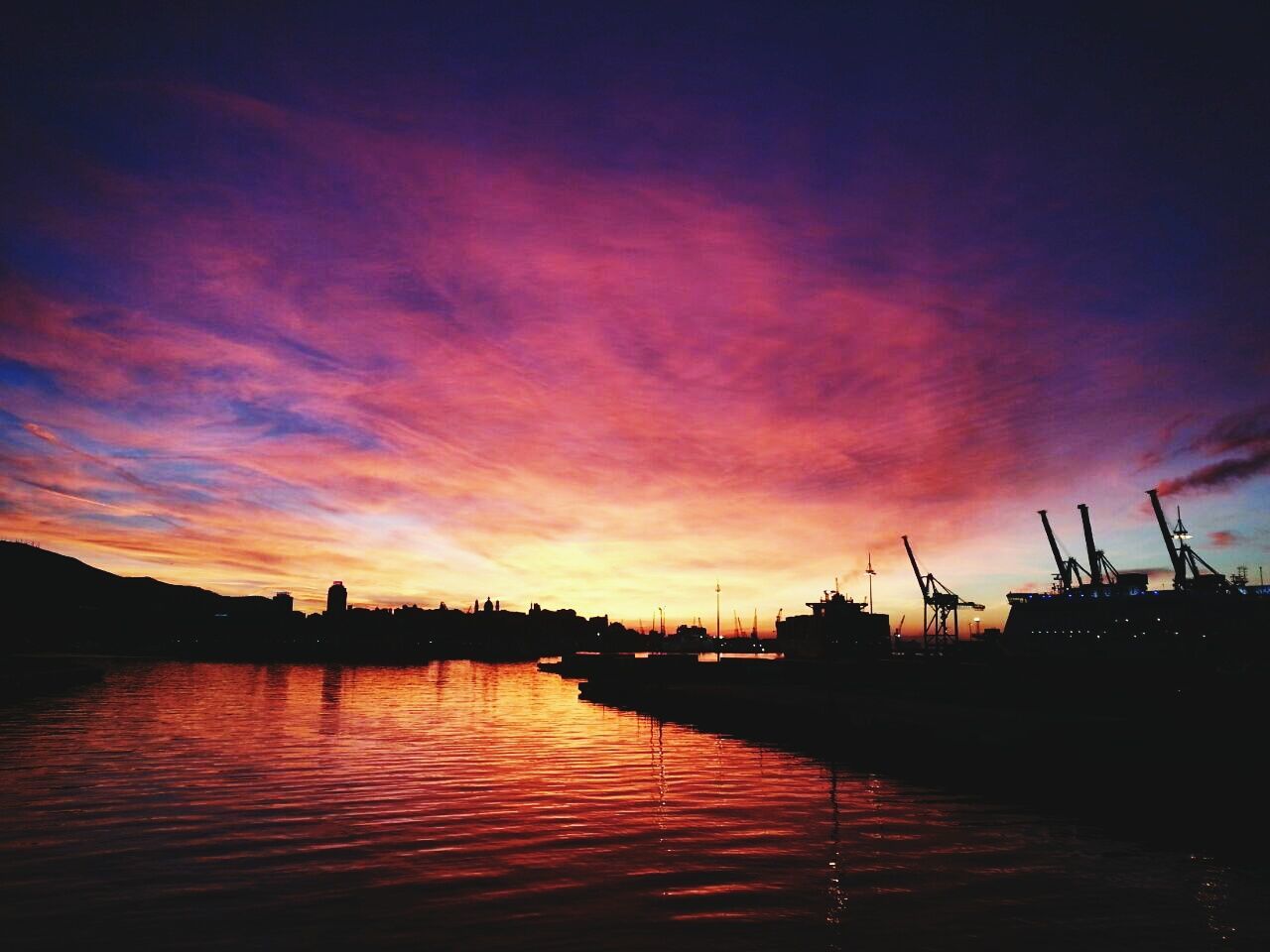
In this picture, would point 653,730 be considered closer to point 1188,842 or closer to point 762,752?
point 762,752

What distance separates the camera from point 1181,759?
2670 cm

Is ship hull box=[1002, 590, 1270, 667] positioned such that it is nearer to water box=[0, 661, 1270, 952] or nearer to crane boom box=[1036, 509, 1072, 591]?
crane boom box=[1036, 509, 1072, 591]

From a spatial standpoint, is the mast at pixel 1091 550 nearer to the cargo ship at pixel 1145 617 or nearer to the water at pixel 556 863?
the cargo ship at pixel 1145 617

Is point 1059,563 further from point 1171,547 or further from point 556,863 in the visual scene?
point 556,863

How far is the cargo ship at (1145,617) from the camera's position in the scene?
341ft

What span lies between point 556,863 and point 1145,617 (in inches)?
5084

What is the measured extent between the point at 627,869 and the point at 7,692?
6953 centimetres

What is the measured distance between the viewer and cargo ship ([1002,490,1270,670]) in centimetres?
10406

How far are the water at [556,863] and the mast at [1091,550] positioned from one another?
125643mm

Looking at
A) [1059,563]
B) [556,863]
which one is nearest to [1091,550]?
[1059,563]

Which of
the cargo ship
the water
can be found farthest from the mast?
the water

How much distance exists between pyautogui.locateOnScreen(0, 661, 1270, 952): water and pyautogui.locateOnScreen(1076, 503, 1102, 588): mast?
412 ft

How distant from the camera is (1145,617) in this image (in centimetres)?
11375

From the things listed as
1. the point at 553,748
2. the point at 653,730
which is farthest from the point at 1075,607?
the point at 553,748
